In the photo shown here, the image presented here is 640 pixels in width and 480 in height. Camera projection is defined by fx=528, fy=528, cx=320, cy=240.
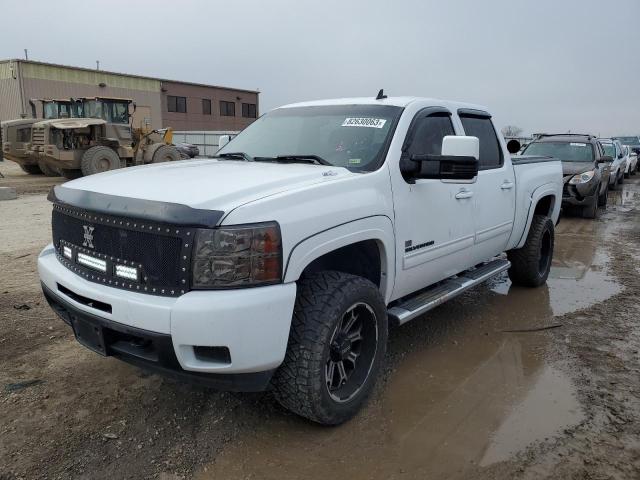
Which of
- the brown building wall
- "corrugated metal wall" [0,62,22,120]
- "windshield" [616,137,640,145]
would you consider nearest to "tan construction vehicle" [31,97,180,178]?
"corrugated metal wall" [0,62,22,120]

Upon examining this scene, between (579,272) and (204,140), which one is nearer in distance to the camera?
(579,272)

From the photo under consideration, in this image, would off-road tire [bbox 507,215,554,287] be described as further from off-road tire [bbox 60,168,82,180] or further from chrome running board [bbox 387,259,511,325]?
off-road tire [bbox 60,168,82,180]

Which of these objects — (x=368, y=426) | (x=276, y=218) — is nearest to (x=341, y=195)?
(x=276, y=218)

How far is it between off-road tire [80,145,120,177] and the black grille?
1421cm

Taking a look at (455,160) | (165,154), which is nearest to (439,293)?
(455,160)

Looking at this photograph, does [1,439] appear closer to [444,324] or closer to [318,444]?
[318,444]

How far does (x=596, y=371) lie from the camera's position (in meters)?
3.83

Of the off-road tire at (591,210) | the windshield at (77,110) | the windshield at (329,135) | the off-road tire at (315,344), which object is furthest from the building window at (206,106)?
the off-road tire at (315,344)

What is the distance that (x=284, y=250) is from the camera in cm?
254

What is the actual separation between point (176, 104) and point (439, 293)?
45927 millimetres

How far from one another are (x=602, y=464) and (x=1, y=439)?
10.5 ft

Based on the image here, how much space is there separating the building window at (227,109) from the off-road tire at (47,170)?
109ft

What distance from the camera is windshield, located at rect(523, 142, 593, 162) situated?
38.8ft

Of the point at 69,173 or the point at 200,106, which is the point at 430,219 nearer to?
the point at 69,173
